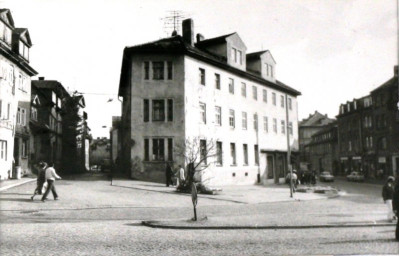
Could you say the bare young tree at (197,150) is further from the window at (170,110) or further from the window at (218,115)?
the window at (218,115)

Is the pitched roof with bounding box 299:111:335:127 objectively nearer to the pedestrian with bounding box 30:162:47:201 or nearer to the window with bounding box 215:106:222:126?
the window with bounding box 215:106:222:126

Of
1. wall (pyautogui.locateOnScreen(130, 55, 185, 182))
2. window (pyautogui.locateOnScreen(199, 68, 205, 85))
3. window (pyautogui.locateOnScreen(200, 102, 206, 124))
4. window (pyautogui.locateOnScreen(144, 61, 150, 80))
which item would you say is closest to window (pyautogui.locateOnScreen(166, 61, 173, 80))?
wall (pyautogui.locateOnScreen(130, 55, 185, 182))

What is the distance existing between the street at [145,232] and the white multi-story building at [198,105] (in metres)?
9.52

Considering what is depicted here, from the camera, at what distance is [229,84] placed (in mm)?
31297

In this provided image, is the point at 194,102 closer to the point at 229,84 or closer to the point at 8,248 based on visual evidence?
the point at 229,84

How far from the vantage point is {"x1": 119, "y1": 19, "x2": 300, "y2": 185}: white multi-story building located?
2717cm

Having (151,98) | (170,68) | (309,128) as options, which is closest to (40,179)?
(151,98)

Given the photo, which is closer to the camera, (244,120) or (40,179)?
(40,179)

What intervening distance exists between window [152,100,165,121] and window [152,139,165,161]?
158cm

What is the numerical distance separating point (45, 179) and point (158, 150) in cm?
1234

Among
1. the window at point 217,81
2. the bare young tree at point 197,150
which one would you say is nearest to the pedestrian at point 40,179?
the bare young tree at point 197,150

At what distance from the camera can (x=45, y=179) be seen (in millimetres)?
15398

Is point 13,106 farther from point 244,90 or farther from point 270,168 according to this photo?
point 270,168

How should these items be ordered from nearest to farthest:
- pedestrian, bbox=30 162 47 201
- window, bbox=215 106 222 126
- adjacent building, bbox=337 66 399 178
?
pedestrian, bbox=30 162 47 201 → window, bbox=215 106 222 126 → adjacent building, bbox=337 66 399 178
